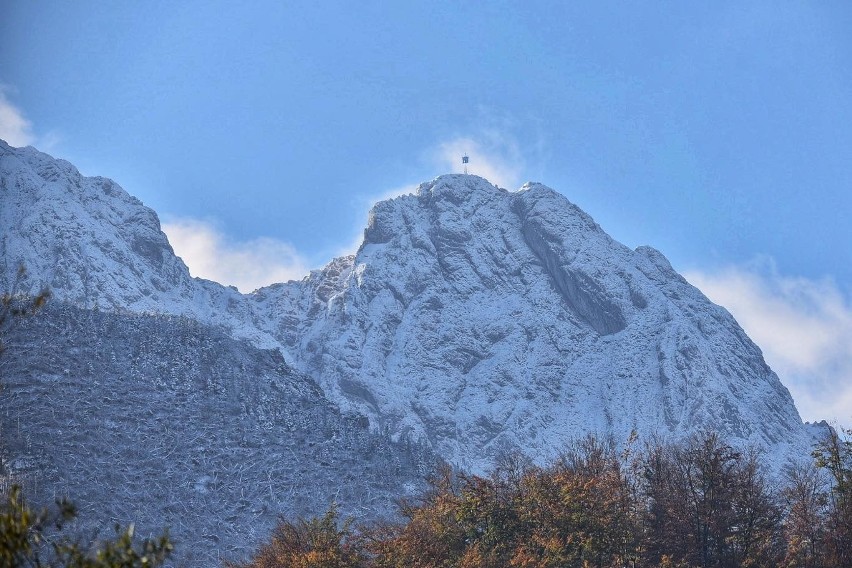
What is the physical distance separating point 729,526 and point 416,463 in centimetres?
13212

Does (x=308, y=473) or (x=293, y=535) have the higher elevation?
(x=308, y=473)

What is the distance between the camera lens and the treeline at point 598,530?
5438cm

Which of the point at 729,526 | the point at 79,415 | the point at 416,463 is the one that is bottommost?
the point at 729,526

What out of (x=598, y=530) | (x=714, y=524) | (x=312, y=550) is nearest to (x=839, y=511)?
(x=714, y=524)

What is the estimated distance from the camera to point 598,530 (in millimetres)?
55094

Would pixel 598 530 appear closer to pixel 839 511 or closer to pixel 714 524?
pixel 714 524

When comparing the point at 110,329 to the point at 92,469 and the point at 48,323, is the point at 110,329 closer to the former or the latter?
the point at 48,323

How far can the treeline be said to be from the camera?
54.4 m

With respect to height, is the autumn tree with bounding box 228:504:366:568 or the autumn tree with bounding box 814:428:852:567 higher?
the autumn tree with bounding box 814:428:852:567

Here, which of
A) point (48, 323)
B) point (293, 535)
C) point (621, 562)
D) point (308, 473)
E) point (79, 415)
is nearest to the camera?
point (621, 562)

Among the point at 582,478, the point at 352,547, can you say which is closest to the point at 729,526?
the point at 582,478

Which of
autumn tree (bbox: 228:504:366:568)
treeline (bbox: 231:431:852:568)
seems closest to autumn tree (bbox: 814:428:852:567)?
Result: treeline (bbox: 231:431:852:568)

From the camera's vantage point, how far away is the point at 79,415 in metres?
154

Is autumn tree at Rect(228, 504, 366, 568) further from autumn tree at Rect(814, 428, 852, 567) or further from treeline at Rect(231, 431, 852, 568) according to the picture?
autumn tree at Rect(814, 428, 852, 567)
